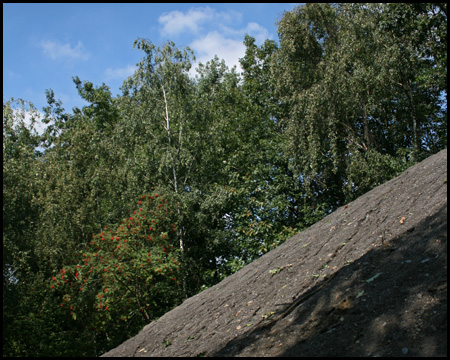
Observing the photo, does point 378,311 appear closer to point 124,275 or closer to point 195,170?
point 124,275

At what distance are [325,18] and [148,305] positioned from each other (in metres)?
12.4

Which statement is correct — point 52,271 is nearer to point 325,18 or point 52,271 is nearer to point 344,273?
point 344,273

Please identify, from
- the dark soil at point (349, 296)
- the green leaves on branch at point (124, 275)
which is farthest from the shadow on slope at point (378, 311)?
the green leaves on branch at point (124, 275)

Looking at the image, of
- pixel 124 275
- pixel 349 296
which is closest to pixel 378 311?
pixel 349 296

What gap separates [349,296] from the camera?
433cm

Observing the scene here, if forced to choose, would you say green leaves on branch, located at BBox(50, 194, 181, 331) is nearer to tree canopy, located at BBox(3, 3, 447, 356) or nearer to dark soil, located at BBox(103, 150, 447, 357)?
tree canopy, located at BBox(3, 3, 447, 356)

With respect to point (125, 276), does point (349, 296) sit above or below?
below

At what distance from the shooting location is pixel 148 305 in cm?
1320

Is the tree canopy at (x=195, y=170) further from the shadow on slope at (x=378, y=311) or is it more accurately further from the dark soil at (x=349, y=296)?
the shadow on slope at (x=378, y=311)

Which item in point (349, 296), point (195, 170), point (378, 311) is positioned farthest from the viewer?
point (195, 170)

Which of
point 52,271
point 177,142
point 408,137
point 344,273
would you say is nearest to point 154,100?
point 177,142

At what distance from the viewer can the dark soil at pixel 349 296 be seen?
3.53 m

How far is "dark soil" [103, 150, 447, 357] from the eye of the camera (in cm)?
353

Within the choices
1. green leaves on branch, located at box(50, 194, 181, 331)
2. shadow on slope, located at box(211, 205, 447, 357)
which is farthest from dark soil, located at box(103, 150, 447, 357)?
green leaves on branch, located at box(50, 194, 181, 331)
